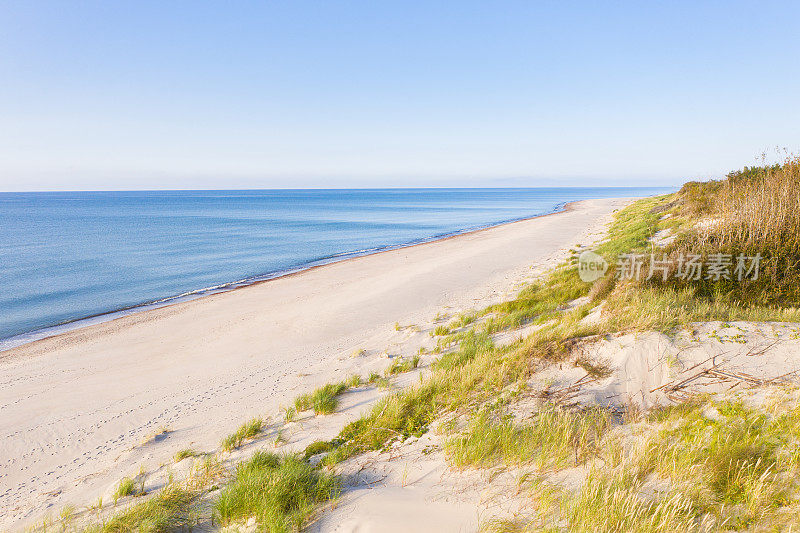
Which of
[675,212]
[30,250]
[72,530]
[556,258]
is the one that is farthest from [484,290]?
[30,250]

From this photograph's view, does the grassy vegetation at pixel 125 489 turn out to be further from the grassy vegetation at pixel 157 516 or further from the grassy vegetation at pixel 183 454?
the grassy vegetation at pixel 157 516

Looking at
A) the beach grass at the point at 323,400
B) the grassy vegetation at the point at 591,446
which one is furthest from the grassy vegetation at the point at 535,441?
the beach grass at the point at 323,400

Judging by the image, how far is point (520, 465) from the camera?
3648mm

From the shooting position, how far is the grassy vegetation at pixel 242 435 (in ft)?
18.9

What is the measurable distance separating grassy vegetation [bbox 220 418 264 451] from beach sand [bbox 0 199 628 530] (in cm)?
69

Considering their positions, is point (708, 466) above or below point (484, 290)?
above

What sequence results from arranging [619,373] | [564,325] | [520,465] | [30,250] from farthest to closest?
1. [30,250]
2. [564,325]
3. [619,373]
4. [520,465]

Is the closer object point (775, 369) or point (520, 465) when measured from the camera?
point (520, 465)

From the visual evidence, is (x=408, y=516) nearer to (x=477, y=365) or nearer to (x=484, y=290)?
(x=477, y=365)

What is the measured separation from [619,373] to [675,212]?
22735 millimetres

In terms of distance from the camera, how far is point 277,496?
3646 mm

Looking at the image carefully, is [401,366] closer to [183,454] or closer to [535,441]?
[183,454]

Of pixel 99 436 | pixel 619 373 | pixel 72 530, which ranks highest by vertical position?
pixel 619 373

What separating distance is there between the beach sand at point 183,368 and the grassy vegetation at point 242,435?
0.69 m
